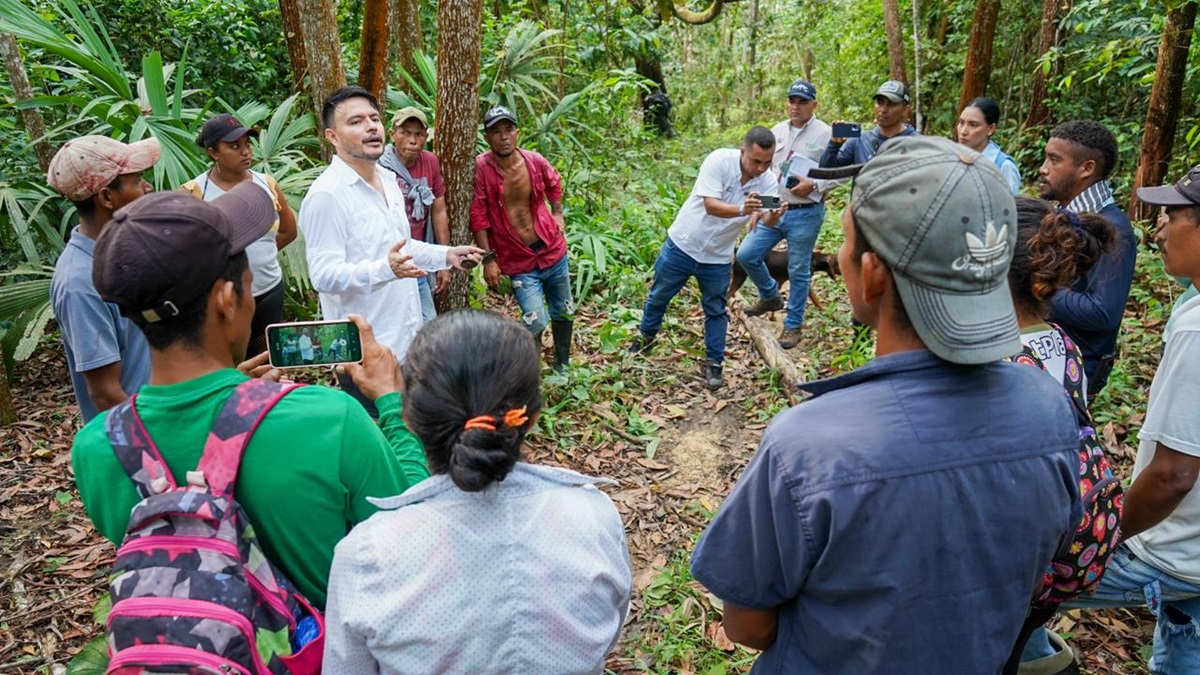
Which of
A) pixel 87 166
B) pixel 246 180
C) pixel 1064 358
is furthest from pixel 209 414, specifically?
pixel 246 180

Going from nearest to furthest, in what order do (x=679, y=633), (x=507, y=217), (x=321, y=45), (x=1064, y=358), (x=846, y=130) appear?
(x=1064, y=358), (x=679, y=633), (x=321, y=45), (x=507, y=217), (x=846, y=130)

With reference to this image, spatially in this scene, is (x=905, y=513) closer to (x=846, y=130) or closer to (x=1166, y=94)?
(x=846, y=130)

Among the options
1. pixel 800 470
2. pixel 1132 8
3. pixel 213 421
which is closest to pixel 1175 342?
pixel 800 470

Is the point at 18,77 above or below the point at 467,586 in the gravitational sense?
above

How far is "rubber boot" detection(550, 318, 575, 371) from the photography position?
18.8ft

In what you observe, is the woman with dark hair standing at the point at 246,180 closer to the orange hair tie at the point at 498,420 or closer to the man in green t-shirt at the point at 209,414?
the man in green t-shirt at the point at 209,414

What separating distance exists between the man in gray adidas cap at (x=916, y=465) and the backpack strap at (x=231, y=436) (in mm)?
976

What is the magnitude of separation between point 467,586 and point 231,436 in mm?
602

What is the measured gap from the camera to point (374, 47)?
5969 millimetres

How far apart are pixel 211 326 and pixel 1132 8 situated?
9.70 meters

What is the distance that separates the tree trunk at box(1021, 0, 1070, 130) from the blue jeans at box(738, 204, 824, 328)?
4204mm

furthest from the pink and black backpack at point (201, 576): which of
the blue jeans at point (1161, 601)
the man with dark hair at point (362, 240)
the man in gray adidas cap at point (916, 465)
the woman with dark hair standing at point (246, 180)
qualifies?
the woman with dark hair standing at point (246, 180)

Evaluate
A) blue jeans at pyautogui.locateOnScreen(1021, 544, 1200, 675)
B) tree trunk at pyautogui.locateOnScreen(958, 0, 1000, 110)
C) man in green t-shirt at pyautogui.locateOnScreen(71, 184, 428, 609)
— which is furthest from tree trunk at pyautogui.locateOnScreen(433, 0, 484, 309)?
tree trunk at pyautogui.locateOnScreen(958, 0, 1000, 110)

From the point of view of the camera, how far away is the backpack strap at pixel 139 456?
1563 mm
